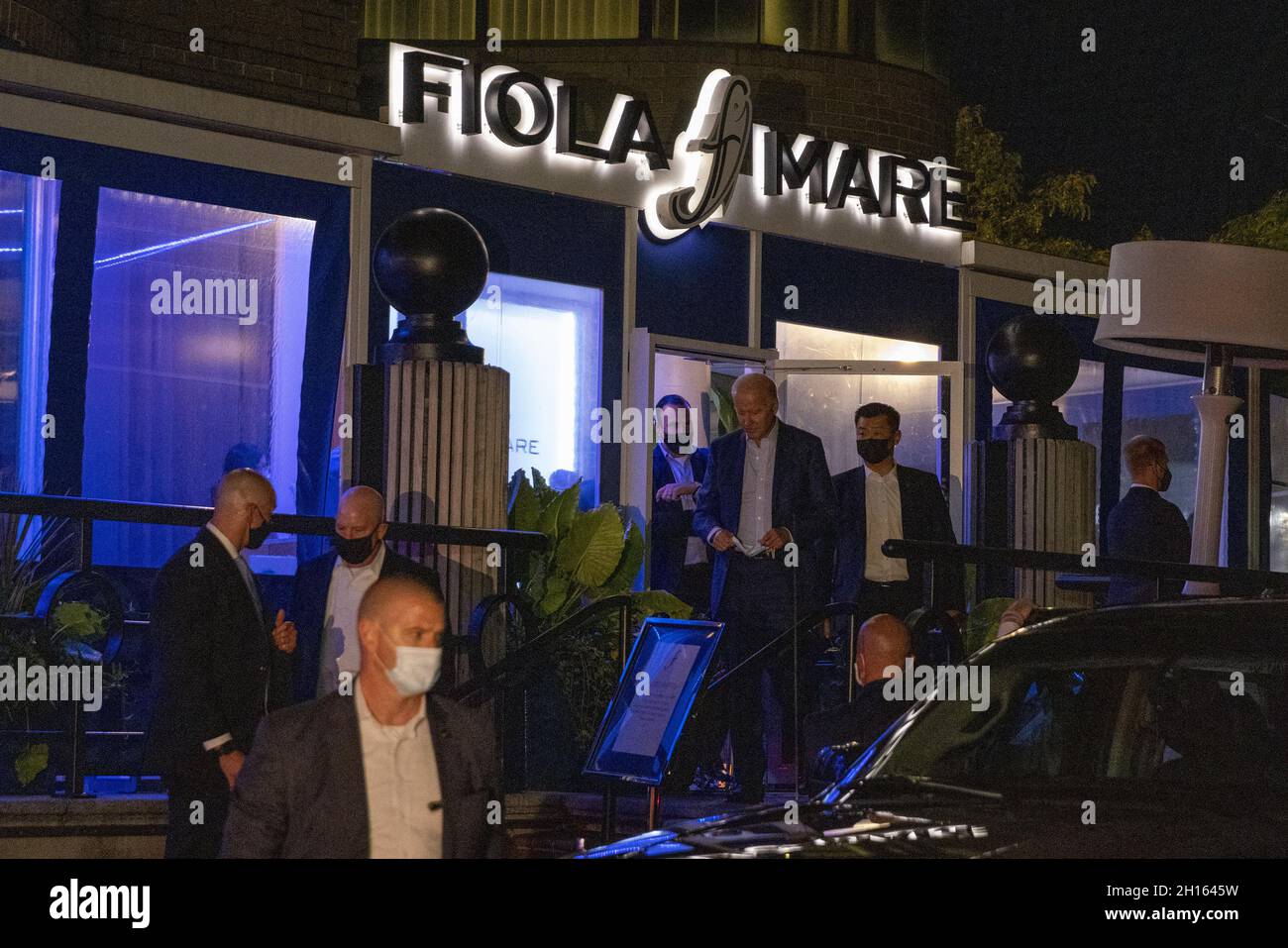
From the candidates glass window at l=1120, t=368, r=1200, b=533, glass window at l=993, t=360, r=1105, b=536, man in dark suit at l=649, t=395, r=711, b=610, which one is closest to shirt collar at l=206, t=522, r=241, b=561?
man in dark suit at l=649, t=395, r=711, b=610

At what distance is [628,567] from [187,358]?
3.19 meters

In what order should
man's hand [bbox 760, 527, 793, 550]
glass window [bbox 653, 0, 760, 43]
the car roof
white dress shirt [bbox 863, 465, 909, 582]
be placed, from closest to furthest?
the car roof
man's hand [bbox 760, 527, 793, 550]
white dress shirt [bbox 863, 465, 909, 582]
glass window [bbox 653, 0, 760, 43]

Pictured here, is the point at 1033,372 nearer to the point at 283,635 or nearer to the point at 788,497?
the point at 788,497

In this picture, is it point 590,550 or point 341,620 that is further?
point 590,550

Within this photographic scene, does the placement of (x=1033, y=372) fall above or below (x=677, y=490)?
above

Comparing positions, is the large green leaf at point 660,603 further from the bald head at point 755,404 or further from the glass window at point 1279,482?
the glass window at point 1279,482

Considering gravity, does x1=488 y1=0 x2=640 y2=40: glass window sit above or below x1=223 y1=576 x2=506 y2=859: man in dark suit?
above

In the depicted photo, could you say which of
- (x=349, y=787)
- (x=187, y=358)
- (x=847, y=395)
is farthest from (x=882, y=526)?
(x=349, y=787)

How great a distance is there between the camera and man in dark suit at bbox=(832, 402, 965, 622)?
10758 mm

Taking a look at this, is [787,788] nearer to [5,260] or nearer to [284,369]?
[284,369]

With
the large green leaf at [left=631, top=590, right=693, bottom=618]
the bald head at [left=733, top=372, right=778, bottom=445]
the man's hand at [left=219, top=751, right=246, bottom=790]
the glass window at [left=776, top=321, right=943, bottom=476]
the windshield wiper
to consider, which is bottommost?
the man's hand at [left=219, top=751, right=246, bottom=790]

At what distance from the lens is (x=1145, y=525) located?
442 inches

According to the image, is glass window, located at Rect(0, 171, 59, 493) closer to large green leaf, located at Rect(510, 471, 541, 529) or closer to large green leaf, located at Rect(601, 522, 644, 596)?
large green leaf, located at Rect(510, 471, 541, 529)

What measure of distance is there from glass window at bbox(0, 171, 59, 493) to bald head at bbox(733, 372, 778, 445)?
4.32 meters
